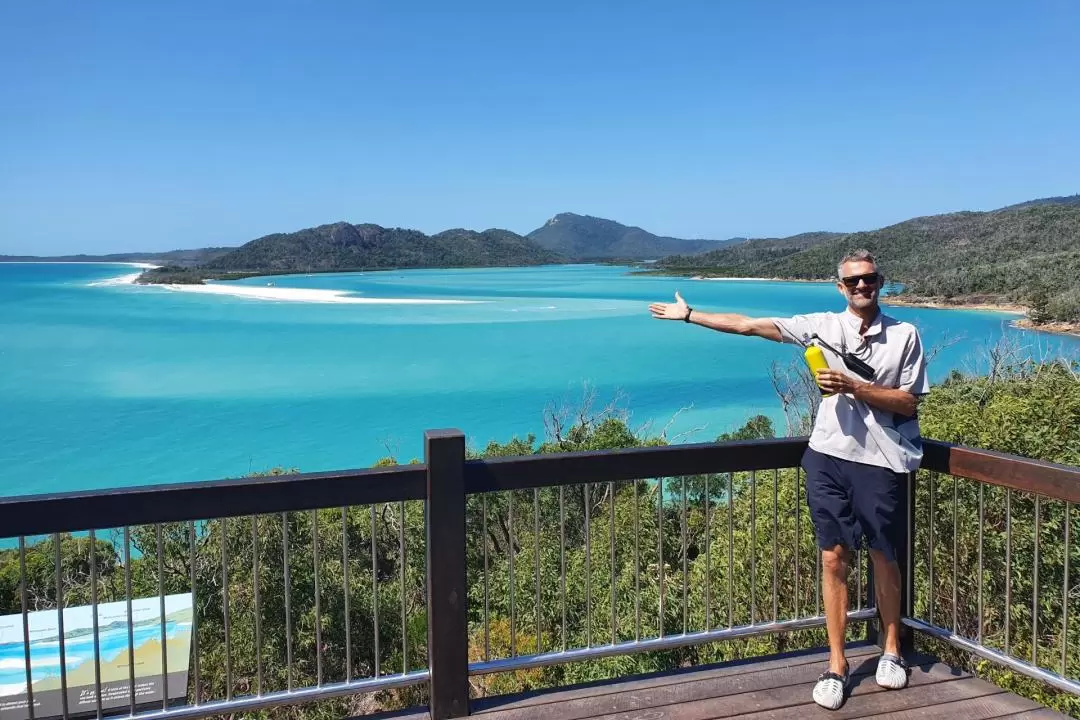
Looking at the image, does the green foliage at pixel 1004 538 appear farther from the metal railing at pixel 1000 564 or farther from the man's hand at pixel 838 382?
the man's hand at pixel 838 382

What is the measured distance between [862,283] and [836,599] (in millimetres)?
1114

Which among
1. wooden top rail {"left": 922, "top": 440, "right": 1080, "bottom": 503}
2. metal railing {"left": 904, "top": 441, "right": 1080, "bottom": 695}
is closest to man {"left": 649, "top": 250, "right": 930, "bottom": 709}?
wooden top rail {"left": 922, "top": 440, "right": 1080, "bottom": 503}

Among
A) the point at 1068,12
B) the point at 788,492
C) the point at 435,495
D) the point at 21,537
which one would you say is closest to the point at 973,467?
the point at 435,495

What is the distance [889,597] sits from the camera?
2.83 m

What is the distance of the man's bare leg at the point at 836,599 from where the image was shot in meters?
2.72

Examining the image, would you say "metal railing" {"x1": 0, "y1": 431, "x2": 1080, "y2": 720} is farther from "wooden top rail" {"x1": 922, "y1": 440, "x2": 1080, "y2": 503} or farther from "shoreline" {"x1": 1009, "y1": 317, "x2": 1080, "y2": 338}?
"shoreline" {"x1": 1009, "y1": 317, "x2": 1080, "y2": 338}

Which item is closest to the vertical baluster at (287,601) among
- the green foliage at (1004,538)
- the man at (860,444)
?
the man at (860,444)

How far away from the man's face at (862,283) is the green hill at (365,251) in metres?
133

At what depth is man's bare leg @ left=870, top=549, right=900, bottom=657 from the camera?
2.80m

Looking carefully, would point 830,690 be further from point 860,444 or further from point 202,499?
point 202,499

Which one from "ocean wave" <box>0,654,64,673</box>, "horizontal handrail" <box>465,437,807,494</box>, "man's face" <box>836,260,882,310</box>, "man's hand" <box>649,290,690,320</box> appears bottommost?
"ocean wave" <box>0,654,64,673</box>

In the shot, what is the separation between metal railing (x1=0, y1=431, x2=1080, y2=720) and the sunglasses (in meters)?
0.70

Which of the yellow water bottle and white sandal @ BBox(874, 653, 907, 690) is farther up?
the yellow water bottle

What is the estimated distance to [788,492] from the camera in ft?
23.7
